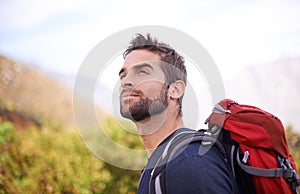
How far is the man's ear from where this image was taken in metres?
1.99

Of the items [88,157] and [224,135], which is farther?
[88,157]

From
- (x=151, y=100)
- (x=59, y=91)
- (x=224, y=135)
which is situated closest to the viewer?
(x=224, y=135)

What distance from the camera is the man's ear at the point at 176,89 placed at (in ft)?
6.54

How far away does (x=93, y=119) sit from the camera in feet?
6.63

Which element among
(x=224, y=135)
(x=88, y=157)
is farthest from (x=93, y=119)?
(x=88, y=157)

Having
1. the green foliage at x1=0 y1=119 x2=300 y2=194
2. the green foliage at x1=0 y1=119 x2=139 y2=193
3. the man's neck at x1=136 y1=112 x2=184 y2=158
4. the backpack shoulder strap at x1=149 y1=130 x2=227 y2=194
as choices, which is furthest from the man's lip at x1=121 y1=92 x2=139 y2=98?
the green foliage at x1=0 y1=119 x2=139 y2=193

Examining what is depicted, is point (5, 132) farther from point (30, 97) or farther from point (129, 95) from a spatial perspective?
point (30, 97)

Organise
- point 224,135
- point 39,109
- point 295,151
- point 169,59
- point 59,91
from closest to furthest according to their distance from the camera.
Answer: point 224,135 < point 169,59 < point 295,151 < point 39,109 < point 59,91

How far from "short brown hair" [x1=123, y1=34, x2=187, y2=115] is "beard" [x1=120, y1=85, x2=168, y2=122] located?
0.09 m

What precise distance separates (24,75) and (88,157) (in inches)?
434

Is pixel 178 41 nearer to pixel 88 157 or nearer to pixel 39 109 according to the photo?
pixel 88 157

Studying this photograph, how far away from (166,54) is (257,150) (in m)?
0.75

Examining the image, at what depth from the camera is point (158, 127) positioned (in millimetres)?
1972

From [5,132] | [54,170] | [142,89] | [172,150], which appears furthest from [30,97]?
[172,150]
